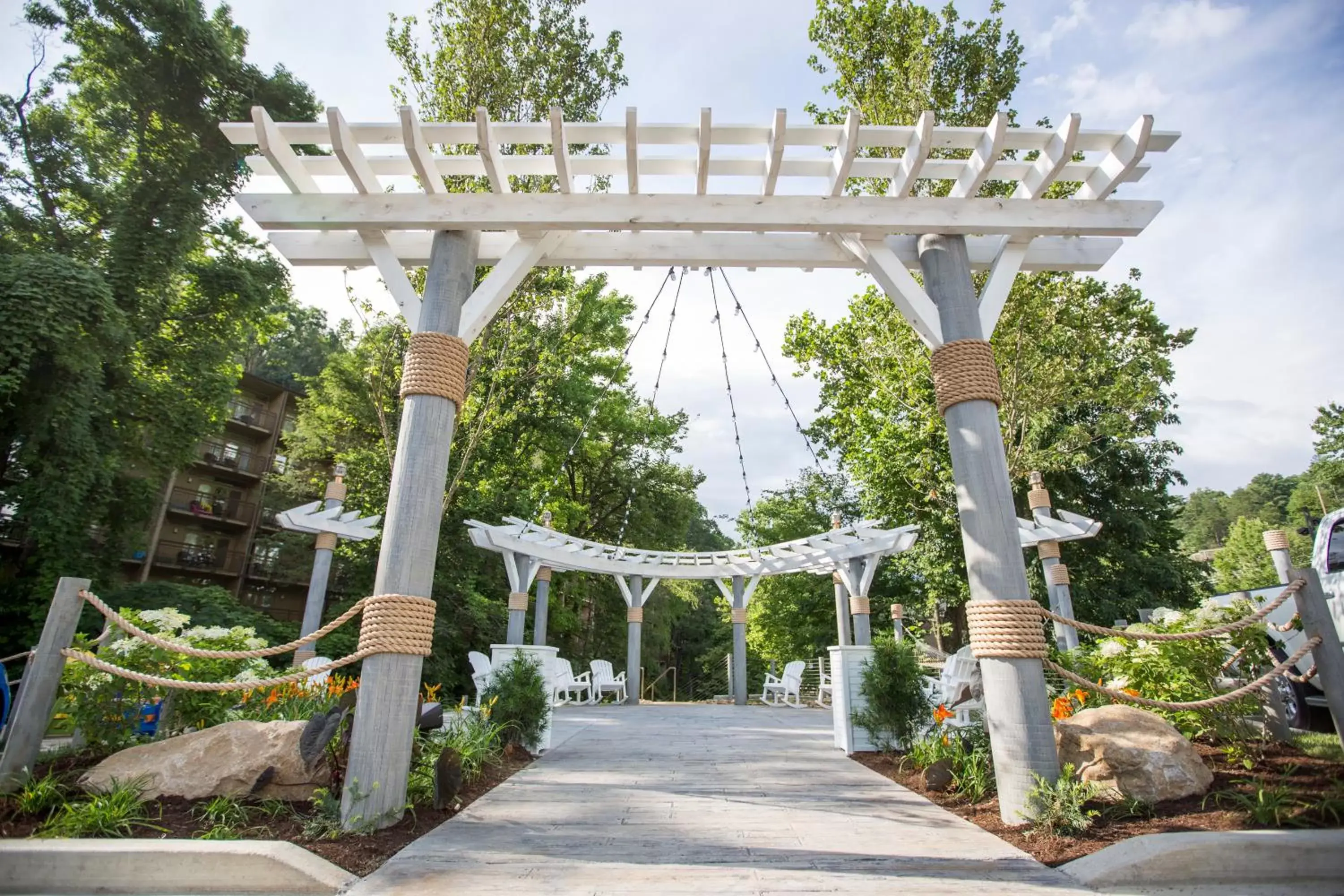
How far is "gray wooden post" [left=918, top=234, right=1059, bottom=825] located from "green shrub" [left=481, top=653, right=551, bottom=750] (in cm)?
361

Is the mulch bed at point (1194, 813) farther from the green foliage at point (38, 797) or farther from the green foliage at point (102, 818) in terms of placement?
the green foliage at point (38, 797)

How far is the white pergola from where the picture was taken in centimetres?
311

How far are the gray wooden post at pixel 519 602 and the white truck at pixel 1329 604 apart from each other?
23.7ft

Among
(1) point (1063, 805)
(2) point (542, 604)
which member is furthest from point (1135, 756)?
(2) point (542, 604)

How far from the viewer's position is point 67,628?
2992 millimetres

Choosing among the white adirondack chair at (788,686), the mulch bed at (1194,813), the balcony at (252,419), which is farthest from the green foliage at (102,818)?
the balcony at (252,419)

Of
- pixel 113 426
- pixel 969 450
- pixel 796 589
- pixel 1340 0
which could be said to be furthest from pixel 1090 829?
pixel 796 589

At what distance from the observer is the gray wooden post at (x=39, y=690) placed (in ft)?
9.07

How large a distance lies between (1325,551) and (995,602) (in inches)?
155

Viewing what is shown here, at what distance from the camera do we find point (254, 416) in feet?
66.7

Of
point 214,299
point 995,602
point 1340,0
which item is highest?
point 214,299

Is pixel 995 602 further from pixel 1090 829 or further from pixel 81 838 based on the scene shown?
pixel 81 838

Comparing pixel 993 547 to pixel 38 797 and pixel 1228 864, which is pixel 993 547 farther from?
pixel 38 797

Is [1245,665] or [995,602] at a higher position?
[995,602]
